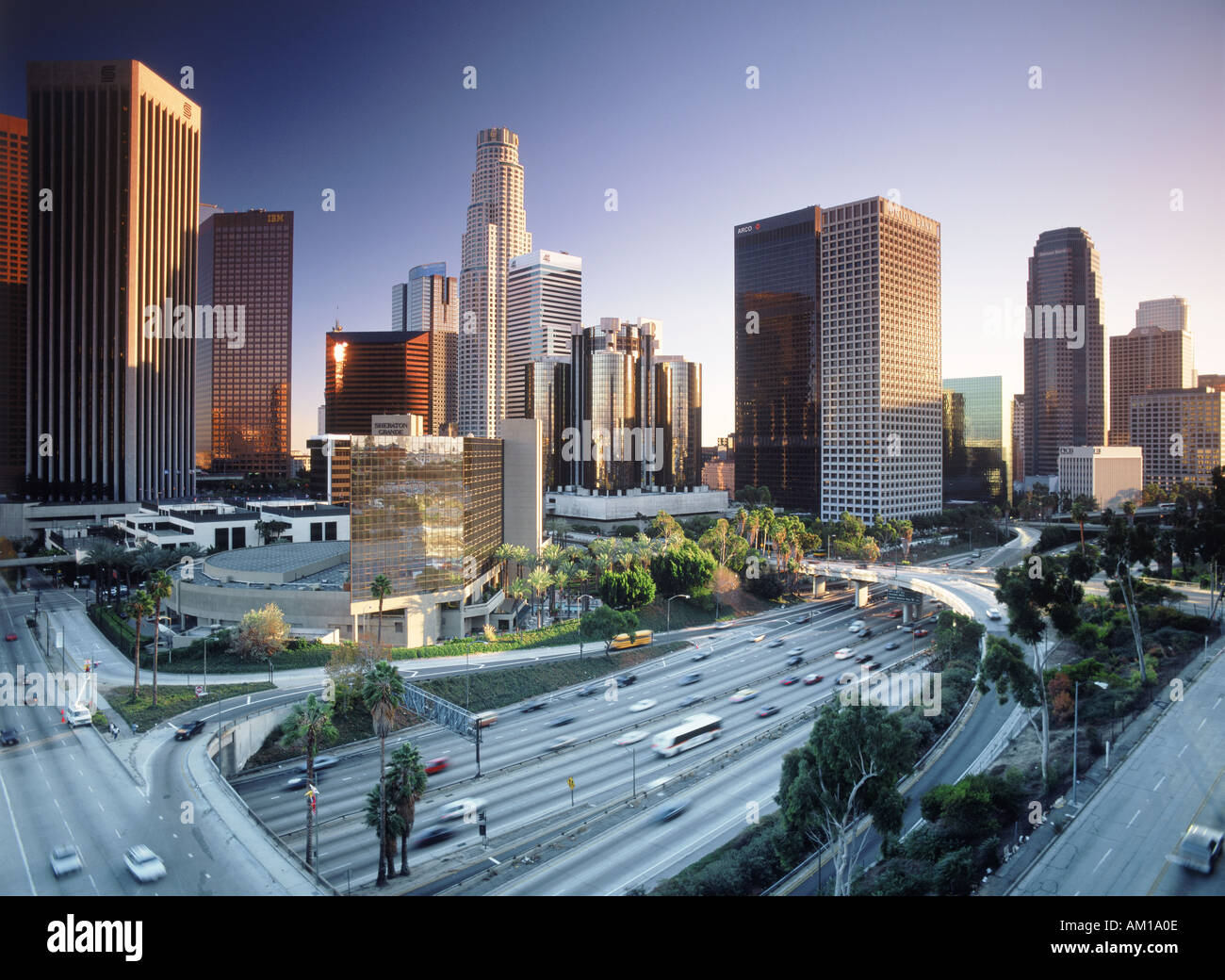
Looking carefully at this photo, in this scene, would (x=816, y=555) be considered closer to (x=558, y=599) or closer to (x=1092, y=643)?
Result: (x=558, y=599)

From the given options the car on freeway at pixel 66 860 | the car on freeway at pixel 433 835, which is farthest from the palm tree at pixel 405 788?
the car on freeway at pixel 66 860

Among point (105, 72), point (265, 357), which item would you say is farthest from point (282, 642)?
point (265, 357)

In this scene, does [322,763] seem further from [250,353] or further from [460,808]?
[250,353]

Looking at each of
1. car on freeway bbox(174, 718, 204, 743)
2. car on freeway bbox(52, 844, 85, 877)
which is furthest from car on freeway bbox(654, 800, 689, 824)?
car on freeway bbox(174, 718, 204, 743)

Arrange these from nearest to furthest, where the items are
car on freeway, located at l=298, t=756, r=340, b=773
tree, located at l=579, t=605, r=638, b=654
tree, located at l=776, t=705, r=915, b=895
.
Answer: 1. tree, located at l=776, t=705, r=915, b=895
2. car on freeway, located at l=298, t=756, r=340, b=773
3. tree, located at l=579, t=605, r=638, b=654

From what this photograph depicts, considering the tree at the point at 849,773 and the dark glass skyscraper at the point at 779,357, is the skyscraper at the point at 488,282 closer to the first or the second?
the dark glass skyscraper at the point at 779,357

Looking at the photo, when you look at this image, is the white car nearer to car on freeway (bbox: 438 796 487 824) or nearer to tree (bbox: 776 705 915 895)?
car on freeway (bbox: 438 796 487 824)
